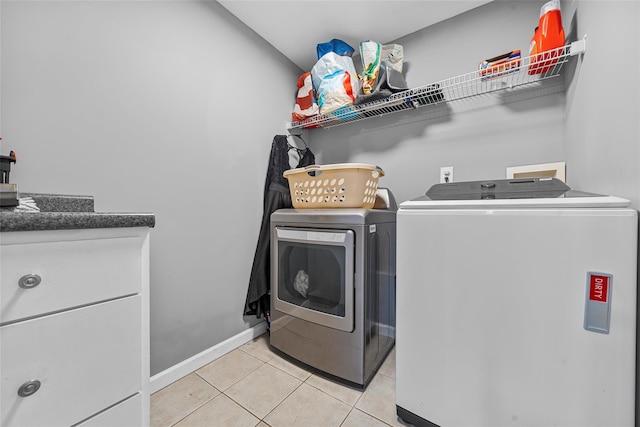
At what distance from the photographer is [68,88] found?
942 millimetres

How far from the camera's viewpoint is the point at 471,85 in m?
1.45

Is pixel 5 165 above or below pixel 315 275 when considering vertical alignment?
above

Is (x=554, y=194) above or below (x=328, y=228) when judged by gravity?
above

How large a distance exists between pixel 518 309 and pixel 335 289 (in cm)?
74

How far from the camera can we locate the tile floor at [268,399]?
1008 millimetres

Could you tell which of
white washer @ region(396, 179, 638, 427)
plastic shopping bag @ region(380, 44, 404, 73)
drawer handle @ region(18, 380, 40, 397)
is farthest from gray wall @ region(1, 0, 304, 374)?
white washer @ region(396, 179, 638, 427)

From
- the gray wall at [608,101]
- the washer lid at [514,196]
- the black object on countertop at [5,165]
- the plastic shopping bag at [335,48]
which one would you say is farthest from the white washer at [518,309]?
the plastic shopping bag at [335,48]

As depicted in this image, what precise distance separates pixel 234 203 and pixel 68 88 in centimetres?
86

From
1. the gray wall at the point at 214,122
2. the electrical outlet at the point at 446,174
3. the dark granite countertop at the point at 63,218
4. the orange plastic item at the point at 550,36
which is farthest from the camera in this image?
the electrical outlet at the point at 446,174

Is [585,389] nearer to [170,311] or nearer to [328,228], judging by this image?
[328,228]

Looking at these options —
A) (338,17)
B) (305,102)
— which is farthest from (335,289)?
(338,17)

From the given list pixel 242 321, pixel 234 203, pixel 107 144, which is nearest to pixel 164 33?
pixel 107 144

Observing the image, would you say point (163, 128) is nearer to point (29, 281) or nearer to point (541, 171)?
point (29, 281)

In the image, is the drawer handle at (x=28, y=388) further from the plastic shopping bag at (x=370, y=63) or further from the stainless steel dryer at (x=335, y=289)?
the plastic shopping bag at (x=370, y=63)
